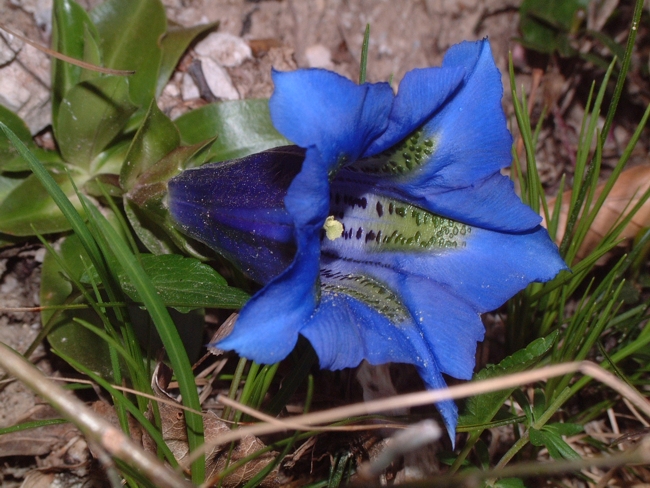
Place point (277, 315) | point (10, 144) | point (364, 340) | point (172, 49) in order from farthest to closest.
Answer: point (172, 49) < point (10, 144) < point (364, 340) < point (277, 315)

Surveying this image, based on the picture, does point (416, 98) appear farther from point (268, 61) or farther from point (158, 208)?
point (268, 61)

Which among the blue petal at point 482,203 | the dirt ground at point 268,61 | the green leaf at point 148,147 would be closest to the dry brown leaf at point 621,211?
the dirt ground at point 268,61

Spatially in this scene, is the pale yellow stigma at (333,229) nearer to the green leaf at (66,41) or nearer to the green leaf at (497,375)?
the green leaf at (497,375)

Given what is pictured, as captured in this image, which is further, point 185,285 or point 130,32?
point 130,32

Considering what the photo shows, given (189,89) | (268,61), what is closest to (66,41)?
(189,89)

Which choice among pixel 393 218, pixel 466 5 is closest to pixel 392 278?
pixel 393 218

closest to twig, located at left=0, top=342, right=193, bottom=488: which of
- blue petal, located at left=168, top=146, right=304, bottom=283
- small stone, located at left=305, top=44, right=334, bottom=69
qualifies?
blue petal, located at left=168, top=146, right=304, bottom=283
